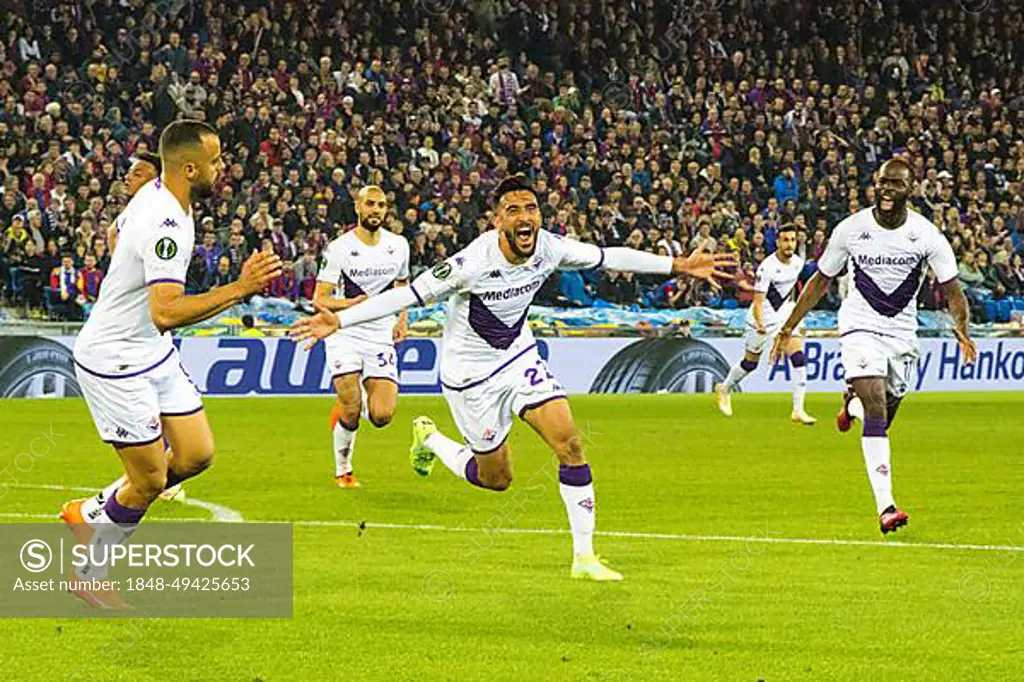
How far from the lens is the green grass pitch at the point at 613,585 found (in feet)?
26.1

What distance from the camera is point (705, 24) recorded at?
3969 centimetres

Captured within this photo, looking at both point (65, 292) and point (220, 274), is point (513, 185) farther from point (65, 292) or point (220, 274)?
point (220, 274)

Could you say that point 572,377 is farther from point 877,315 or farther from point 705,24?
point 877,315

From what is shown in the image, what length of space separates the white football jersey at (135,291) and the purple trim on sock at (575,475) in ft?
8.73

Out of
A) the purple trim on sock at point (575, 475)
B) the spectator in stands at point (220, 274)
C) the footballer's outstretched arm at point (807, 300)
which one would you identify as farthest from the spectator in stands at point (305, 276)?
the purple trim on sock at point (575, 475)

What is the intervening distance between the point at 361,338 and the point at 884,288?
495 cm

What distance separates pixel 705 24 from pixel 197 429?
32.0m

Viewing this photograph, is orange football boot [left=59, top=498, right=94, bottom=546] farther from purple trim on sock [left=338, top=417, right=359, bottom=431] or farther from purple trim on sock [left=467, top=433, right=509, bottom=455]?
purple trim on sock [left=338, top=417, right=359, bottom=431]

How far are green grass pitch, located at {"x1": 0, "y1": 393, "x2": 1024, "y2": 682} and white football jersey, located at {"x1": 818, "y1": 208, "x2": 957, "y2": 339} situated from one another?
1.51m

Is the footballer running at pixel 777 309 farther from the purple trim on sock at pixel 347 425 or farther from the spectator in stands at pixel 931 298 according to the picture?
the purple trim on sock at pixel 347 425

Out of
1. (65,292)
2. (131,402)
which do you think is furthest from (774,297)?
(131,402)

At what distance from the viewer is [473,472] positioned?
1234 centimetres

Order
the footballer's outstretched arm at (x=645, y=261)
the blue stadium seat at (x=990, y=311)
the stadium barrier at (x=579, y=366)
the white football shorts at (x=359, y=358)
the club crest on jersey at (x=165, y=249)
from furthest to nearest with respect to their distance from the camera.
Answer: the blue stadium seat at (x=990, y=311), the stadium barrier at (x=579, y=366), the white football shorts at (x=359, y=358), the footballer's outstretched arm at (x=645, y=261), the club crest on jersey at (x=165, y=249)

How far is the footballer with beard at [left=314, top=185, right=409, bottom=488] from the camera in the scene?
52.3ft
